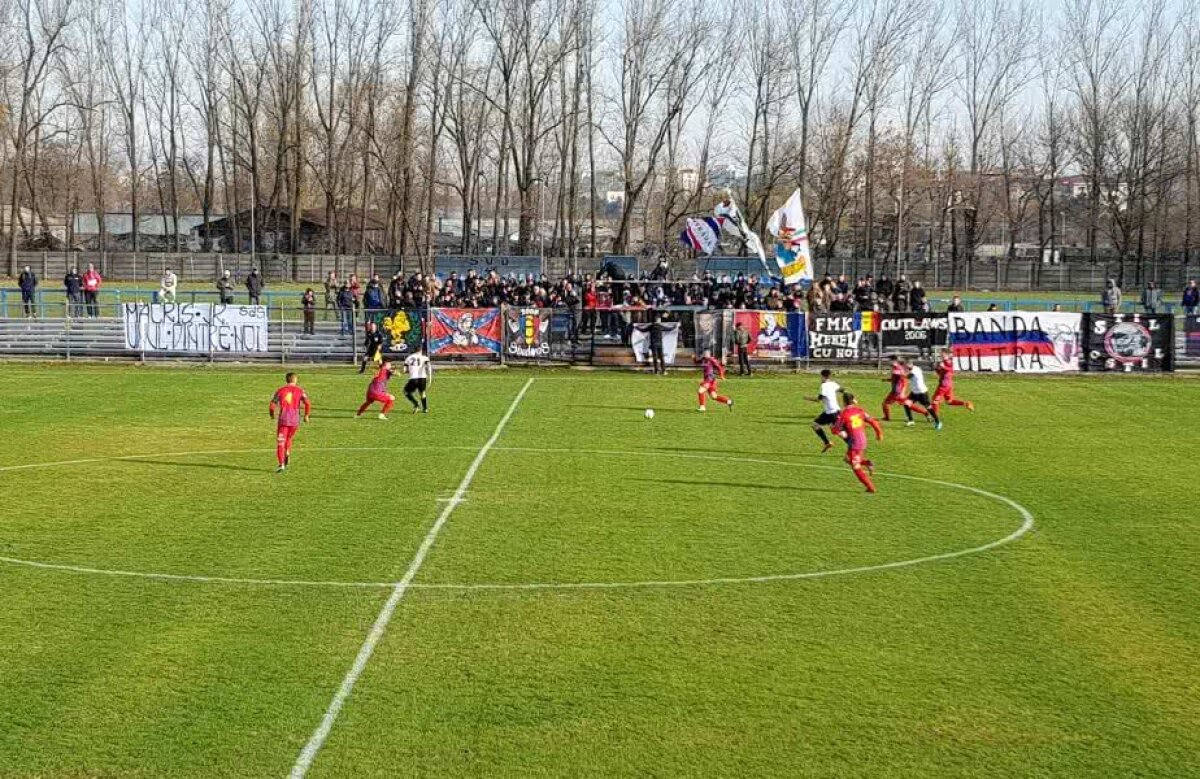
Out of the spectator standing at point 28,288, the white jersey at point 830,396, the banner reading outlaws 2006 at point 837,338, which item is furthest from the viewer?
the spectator standing at point 28,288

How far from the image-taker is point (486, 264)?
218 ft

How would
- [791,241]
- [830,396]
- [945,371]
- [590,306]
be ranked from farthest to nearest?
[791,241] → [590,306] → [945,371] → [830,396]

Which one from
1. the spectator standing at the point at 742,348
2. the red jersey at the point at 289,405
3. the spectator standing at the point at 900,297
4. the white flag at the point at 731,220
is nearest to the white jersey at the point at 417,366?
the red jersey at the point at 289,405

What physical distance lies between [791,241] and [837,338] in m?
4.11

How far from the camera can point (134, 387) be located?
36.7 m

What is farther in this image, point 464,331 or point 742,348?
point 464,331

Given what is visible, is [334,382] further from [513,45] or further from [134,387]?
[513,45]

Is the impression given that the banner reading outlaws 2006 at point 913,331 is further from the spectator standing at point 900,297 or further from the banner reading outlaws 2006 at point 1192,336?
the banner reading outlaws 2006 at point 1192,336

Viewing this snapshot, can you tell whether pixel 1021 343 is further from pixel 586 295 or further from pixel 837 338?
pixel 586 295

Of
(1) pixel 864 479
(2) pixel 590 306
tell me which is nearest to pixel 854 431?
(1) pixel 864 479

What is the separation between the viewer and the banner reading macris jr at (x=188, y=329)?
43.5m

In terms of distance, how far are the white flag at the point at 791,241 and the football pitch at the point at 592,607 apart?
18.5 metres

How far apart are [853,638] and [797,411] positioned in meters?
19.5

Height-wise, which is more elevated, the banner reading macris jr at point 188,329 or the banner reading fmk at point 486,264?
the banner reading fmk at point 486,264
